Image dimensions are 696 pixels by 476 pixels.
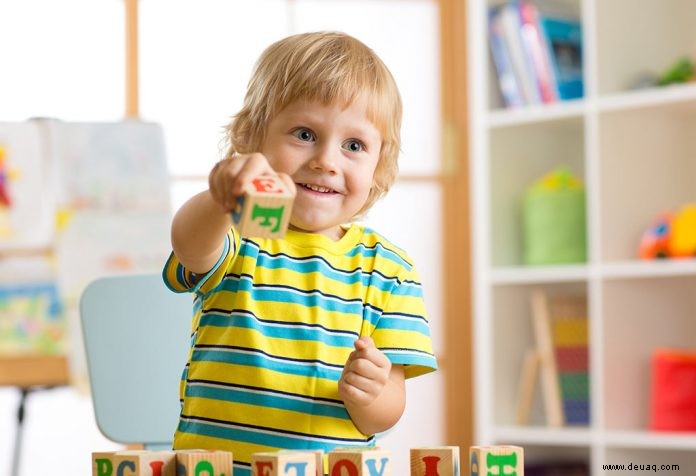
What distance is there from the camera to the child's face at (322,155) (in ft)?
3.36

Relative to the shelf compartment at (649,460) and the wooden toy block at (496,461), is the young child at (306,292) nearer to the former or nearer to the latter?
the wooden toy block at (496,461)

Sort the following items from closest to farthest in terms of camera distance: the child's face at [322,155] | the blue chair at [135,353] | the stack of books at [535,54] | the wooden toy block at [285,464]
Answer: the wooden toy block at [285,464] → the child's face at [322,155] → the blue chair at [135,353] → the stack of books at [535,54]

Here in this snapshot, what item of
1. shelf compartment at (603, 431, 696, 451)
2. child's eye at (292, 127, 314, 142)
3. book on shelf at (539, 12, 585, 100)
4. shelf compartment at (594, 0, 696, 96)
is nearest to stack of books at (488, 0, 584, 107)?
book on shelf at (539, 12, 585, 100)

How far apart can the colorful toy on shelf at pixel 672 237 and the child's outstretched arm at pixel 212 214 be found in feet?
5.22

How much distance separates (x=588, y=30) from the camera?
2.50 meters

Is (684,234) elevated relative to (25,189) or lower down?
lower down

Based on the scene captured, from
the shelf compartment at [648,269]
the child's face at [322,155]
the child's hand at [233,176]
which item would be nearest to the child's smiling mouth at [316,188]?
the child's face at [322,155]

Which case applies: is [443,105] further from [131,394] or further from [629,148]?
[131,394]

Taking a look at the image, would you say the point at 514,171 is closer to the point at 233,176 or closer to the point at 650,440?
the point at 650,440

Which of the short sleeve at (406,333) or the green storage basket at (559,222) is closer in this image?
the short sleeve at (406,333)

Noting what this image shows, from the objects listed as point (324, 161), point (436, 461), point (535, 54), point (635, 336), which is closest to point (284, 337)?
point (324, 161)

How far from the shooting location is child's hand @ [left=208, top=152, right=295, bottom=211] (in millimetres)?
768

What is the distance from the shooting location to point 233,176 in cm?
78

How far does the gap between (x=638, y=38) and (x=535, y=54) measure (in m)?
0.24
